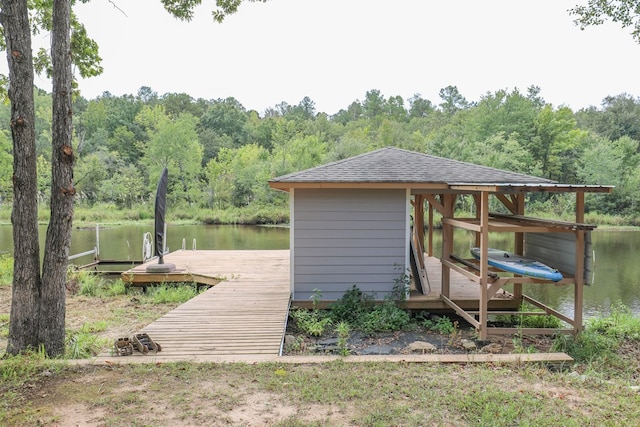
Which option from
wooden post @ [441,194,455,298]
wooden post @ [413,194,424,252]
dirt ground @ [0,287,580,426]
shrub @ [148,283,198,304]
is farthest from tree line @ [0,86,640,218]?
dirt ground @ [0,287,580,426]

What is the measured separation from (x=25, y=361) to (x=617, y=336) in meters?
6.81

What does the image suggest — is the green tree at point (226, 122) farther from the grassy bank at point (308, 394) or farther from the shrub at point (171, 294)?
the grassy bank at point (308, 394)

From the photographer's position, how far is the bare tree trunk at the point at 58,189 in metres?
3.69

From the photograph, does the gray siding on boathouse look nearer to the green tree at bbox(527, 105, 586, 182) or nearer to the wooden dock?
the wooden dock

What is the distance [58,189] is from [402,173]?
→ 14.4 feet

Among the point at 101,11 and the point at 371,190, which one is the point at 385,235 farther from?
the point at 101,11

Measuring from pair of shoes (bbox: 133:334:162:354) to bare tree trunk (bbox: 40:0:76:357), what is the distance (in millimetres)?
662

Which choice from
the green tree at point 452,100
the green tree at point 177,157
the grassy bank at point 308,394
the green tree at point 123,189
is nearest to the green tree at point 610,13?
the grassy bank at point 308,394

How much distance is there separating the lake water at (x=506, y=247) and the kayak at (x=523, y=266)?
Result: 9.04 feet

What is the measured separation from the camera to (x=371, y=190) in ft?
20.6

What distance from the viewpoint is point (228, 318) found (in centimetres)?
508

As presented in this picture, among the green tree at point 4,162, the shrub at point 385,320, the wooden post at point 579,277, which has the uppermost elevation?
the green tree at point 4,162

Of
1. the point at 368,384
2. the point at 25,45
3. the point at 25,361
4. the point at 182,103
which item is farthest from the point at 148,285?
the point at 182,103

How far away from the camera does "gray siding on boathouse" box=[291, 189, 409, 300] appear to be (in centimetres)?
626
